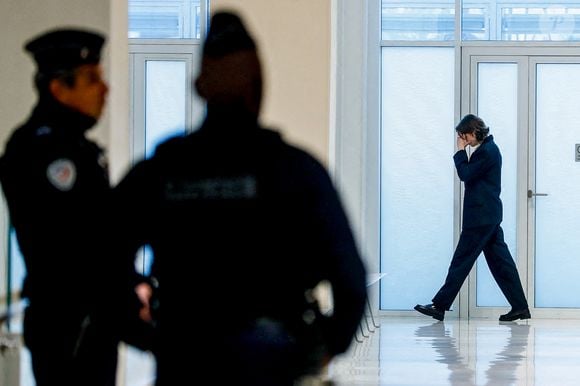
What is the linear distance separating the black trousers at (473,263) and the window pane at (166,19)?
306cm

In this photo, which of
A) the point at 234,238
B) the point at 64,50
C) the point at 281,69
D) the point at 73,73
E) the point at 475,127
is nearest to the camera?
the point at 234,238

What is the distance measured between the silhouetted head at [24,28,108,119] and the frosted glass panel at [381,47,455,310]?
891 centimetres

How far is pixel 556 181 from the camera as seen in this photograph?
12.0m

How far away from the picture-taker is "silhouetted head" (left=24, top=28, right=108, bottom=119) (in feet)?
9.42

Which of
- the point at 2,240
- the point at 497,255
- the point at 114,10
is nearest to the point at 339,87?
the point at 497,255

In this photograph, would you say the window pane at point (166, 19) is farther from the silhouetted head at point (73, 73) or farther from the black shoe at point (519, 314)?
the silhouetted head at point (73, 73)

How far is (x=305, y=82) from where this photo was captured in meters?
7.92

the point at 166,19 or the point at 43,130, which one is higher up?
the point at 166,19

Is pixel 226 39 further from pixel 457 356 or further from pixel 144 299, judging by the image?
pixel 457 356

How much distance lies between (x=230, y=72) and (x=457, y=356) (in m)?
5.95

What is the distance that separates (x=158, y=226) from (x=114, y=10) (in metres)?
1.89

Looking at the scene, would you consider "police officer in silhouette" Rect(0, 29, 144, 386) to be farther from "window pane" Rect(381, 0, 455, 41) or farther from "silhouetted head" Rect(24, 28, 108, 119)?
"window pane" Rect(381, 0, 455, 41)

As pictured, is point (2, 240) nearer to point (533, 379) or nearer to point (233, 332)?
point (233, 332)

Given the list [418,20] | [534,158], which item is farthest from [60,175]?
[534,158]
